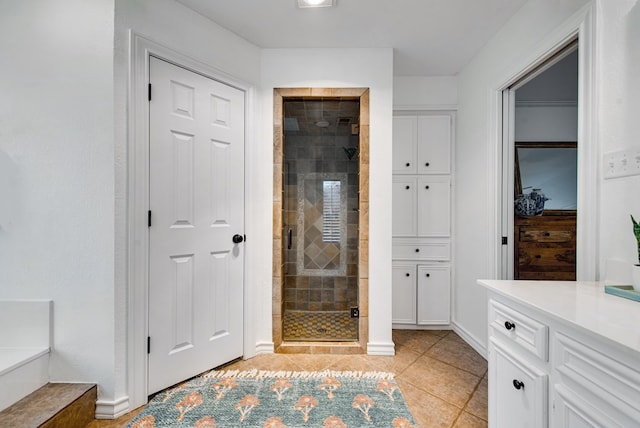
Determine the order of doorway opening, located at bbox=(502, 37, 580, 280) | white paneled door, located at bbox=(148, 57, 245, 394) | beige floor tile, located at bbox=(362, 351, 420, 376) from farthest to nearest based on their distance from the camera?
doorway opening, located at bbox=(502, 37, 580, 280)
beige floor tile, located at bbox=(362, 351, 420, 376)
white paneled door, located at bbox=(148, 57, 245, 394)

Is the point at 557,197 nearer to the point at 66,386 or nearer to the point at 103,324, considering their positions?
the point at 103,324

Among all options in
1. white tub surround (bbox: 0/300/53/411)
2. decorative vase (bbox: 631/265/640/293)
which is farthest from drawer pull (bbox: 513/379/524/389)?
white tub surround (bbox: 0/300/53/411)

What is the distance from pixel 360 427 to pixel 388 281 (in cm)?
102

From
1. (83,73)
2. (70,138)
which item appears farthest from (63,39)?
(70,138)

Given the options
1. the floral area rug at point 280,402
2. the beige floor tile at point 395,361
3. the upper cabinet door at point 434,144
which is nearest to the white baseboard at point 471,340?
the beige floor tile at point 395,361

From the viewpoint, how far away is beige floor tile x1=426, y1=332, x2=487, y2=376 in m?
2.02

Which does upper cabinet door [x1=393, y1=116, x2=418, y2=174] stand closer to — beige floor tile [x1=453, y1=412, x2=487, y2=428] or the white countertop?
the white countertop

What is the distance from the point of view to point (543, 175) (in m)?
2.80

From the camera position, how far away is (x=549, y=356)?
900 mm

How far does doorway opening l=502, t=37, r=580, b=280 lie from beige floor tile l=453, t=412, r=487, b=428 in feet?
3.40

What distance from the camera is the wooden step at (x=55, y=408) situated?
1255 millimetres

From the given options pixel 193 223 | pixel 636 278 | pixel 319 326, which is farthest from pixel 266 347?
pixel 636 278

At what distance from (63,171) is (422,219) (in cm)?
276

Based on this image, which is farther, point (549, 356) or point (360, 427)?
point (360, 427)
